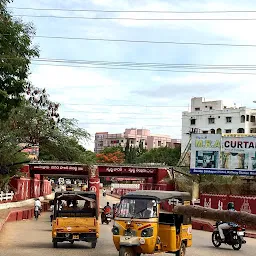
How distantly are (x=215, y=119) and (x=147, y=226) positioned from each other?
260 feet

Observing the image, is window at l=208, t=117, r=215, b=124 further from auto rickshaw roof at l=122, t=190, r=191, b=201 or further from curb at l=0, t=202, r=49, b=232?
auto rickshaw roof at l=122, t=190, r=191, b=201

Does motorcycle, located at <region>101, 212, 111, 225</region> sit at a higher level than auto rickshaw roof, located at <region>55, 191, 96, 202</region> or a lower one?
lower

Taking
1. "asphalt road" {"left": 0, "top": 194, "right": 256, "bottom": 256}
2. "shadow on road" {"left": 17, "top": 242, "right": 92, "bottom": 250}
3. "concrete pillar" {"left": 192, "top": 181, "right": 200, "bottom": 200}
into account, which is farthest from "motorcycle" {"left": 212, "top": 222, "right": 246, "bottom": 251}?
"concrete pillar" {"left": 192, "top": 181, "right": 200, "bottom": 200}

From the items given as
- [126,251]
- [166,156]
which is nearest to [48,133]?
[126,251]

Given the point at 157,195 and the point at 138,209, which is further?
the point at 157,195

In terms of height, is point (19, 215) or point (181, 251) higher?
point (181, 251)

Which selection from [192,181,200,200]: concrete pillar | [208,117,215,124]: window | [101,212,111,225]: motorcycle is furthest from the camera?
[208,117,215,124]: window

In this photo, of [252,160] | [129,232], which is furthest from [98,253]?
[252,160]

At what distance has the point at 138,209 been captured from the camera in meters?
16.2

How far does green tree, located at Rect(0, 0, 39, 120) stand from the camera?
17.4 m

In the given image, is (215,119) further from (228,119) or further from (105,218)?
(105,218)

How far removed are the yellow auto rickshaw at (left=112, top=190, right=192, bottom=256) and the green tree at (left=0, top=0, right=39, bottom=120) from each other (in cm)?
527

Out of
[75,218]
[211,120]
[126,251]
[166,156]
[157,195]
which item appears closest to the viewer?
[126,251]

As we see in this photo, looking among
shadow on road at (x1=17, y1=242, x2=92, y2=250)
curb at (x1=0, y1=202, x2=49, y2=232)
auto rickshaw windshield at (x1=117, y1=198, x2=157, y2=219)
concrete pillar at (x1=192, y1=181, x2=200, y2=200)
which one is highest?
auto rickshaw windshield at (x1=117, y1=198, x2=157, y2=219)
